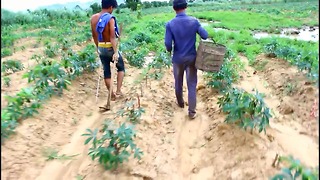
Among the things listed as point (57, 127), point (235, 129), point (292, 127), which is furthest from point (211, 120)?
point (57, 127)

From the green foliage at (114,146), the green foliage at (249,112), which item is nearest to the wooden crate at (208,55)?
the green foliage at (249,112)

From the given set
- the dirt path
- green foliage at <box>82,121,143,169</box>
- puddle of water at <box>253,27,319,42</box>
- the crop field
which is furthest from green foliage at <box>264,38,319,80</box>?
puddle of water at <box>253,27,319,42</box>

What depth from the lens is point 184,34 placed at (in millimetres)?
5051

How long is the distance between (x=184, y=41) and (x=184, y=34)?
3.9 inches

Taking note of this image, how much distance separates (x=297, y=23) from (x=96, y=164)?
56.9ft

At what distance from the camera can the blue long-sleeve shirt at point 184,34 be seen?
5.00m

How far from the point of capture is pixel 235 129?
4574 millimetres

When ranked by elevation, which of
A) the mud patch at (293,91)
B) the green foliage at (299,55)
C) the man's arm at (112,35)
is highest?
the man's arm at (112,35)

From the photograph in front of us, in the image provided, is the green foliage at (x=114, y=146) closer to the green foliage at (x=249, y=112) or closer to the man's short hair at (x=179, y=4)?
the green foliage at (x=249, y=112)

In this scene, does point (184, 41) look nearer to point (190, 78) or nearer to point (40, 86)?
point (190, 78)

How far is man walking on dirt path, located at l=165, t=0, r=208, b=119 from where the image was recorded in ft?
16.4

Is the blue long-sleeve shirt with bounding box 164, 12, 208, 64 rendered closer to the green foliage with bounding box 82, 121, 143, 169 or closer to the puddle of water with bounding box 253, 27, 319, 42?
the green foliage with bounding box 82, 121, 143, 169

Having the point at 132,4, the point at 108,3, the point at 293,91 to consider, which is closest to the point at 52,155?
the point at 108,3

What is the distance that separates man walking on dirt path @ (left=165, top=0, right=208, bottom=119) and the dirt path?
1.67 ft
